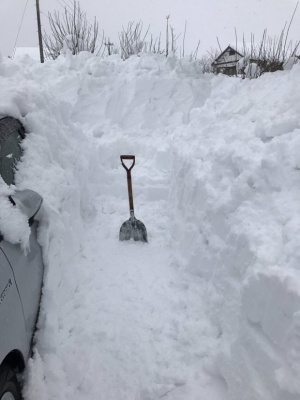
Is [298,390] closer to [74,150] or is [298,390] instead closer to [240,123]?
[240,123]

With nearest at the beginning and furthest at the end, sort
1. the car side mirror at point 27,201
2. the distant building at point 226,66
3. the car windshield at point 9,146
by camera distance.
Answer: the car side mirror at point 27,201, the car windshield at point 9,146, the distant building at point 226,66

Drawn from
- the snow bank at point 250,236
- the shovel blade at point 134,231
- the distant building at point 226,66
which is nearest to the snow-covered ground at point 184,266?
the snow bank at point 250,236

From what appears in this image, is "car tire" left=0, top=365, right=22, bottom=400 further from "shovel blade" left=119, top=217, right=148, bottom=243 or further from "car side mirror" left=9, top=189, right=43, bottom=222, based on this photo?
"shovel blade" left=119, top=217, right=148, bottom=243

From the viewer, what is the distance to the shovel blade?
452 cm

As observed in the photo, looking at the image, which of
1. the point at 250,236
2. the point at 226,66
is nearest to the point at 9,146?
the point at 250,236

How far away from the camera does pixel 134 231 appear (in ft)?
14.8

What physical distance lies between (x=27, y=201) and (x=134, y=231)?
2324 mm

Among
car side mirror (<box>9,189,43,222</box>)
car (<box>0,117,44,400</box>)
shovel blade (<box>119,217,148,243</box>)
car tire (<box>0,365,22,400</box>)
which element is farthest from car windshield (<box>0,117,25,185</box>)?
shovel blade (<box>119,217,148,243</box>)

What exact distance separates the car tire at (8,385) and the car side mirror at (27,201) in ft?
3.17

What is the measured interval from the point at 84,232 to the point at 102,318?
1.65 m

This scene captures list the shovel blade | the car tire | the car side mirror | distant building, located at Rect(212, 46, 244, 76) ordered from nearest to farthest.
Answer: the car tire → the car side mirror → the shovel blade → distant building, located at Rect(212, 46, 244, 76)

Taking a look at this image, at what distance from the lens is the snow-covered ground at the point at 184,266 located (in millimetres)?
2279

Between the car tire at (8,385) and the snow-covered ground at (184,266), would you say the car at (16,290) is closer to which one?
the car tire at (8,385)

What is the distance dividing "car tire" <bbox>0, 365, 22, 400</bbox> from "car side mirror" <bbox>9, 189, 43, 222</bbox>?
97 cm
